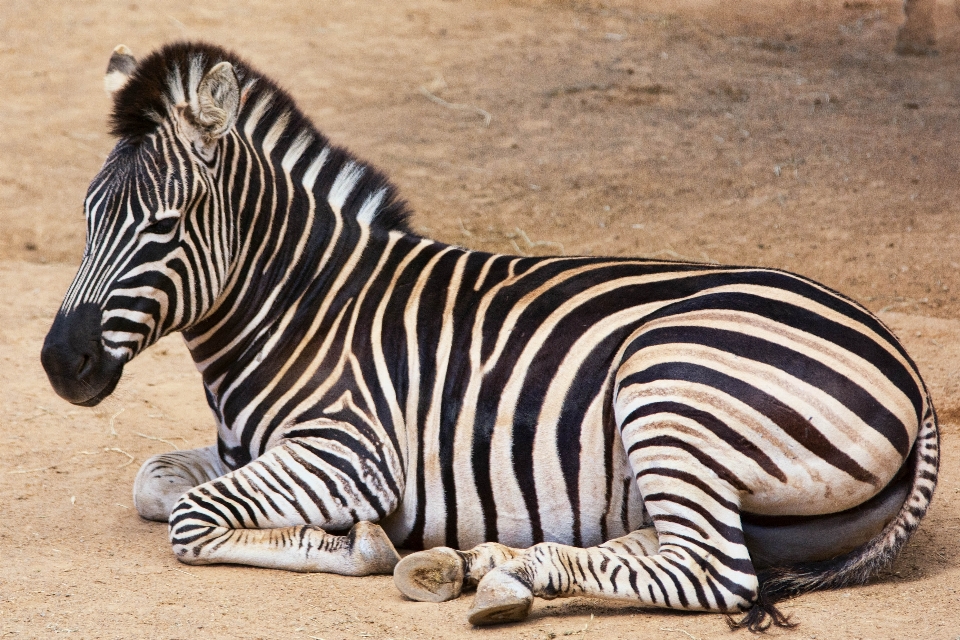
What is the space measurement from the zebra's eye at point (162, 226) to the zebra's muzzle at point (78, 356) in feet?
1.50

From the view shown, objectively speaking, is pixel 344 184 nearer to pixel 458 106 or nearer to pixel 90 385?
pixel 90 385

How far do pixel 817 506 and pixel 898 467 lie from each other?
40 centimetres

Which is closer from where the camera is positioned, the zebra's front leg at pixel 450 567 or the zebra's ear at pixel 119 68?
the zebra's front leg at pixel 450 567

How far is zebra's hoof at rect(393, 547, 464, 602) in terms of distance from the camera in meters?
4.46

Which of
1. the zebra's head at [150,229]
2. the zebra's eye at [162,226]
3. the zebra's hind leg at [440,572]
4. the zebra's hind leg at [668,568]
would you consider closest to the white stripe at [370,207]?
the zebra's head at [150,229]

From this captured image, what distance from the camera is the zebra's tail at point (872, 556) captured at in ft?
14.5

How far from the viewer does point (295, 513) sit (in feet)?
16.1

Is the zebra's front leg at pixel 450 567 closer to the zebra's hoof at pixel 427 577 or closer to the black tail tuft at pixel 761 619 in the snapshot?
the zebra's hoof at pixel 427 577

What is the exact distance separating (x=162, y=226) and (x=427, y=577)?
211 cm

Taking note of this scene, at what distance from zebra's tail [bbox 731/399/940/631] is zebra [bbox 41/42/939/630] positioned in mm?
14

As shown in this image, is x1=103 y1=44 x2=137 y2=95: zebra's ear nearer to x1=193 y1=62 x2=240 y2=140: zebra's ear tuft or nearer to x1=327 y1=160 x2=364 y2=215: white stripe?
x1=193 y1=62 x2=240 y2=140: zebra's ear tuft

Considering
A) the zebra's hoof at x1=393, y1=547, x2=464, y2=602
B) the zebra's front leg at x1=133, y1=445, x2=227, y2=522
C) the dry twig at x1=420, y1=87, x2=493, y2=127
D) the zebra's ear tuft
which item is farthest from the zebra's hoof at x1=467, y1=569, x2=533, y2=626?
the dry twig at x1=420, y1=87, x2=493, y2=127

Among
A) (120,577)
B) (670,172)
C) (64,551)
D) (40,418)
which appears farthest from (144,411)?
(670,172)

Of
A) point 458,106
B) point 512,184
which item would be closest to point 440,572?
point 512,184
